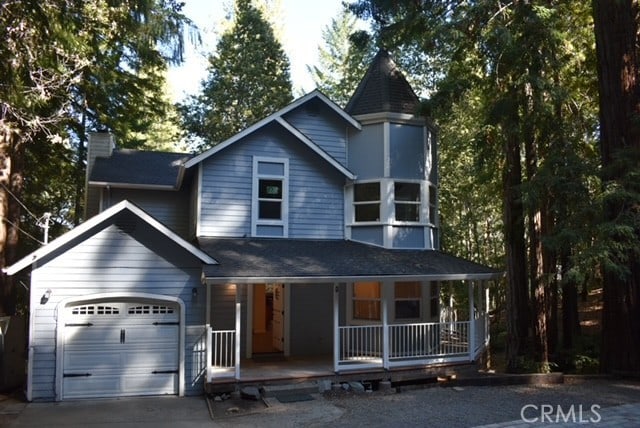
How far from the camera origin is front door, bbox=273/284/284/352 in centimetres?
1320

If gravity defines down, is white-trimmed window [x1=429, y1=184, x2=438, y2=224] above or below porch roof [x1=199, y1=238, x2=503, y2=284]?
above

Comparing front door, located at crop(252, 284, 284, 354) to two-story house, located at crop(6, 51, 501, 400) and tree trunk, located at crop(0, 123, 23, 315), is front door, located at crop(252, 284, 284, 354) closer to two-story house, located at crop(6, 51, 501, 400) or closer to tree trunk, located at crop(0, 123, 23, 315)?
two-story house, located at crop(6, 51, 501, 400)

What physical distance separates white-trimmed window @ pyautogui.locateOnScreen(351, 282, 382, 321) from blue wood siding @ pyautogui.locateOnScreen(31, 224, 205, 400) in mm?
4393

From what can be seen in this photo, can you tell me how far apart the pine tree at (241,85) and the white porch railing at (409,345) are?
17133 millimetres

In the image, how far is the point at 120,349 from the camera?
10086 mm

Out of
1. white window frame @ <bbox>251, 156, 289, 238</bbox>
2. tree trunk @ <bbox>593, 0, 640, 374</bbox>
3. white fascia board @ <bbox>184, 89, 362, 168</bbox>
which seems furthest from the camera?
white window frame @ <bbox>251, 156, 289, 238</bbox>

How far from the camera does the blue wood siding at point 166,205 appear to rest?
46.3 feet

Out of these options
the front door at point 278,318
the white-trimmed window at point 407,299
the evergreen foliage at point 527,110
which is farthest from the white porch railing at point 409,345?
the evergreen foliage at point 527,110

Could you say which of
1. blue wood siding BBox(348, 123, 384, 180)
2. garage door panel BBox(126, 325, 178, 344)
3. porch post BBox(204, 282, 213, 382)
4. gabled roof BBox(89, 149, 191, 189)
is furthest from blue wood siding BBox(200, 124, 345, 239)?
garage door panel BBox(126, 325, 178, 344)

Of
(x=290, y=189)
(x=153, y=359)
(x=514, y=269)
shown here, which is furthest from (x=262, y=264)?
(x=514, y=269)

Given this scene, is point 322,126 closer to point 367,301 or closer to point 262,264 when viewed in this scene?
point 367,301

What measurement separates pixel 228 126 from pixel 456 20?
1645 centimetres

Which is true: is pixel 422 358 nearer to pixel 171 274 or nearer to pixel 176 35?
pixel 171 274

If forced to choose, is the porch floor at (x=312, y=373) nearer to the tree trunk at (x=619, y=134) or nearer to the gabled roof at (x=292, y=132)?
the tree trunk at (x=619, y=134)
